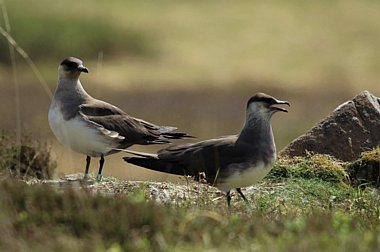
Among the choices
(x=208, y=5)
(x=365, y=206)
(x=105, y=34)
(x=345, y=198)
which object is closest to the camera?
(x=365, y=206)

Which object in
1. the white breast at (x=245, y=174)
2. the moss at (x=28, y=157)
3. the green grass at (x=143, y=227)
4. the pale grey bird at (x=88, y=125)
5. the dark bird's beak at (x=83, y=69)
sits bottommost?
the green grass at (x=143, y=227)

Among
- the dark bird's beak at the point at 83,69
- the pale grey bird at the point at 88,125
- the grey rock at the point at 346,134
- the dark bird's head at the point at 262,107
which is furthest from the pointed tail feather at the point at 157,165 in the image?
the grey rock at the point at 346,134

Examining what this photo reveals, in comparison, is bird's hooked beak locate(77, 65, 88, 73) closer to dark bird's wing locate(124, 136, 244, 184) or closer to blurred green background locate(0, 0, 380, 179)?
dark bird's wing locate(124, 136, 244, 184)

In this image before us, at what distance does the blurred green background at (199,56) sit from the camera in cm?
2814

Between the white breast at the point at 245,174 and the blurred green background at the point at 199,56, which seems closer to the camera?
the white breast at the point at 245,174

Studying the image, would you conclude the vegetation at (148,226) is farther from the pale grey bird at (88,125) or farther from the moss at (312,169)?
the pale grey bird at (88,125)

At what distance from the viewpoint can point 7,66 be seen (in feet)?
96.8

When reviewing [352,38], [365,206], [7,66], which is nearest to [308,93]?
[352,38]

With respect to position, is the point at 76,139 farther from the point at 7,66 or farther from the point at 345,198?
the point at 7,66

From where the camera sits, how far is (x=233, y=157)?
11.1 metres

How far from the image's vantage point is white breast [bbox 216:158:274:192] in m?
11.0

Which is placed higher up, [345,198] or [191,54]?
[191,54]

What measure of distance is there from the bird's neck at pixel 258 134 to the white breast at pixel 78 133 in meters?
1.52

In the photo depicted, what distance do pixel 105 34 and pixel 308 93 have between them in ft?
17.1
